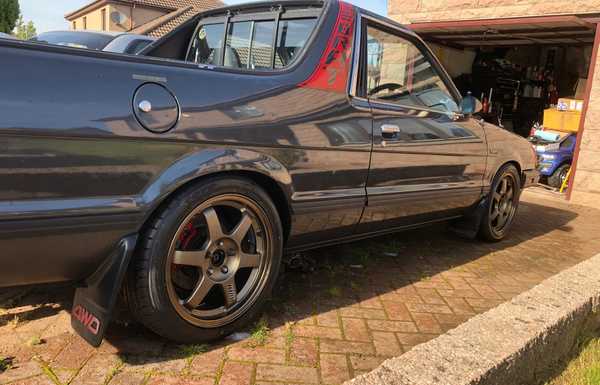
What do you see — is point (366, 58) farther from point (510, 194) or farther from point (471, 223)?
point (510, 194)

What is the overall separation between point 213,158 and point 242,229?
40 centimetres

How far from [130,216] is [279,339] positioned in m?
1.00

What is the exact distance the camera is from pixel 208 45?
3.75 meters

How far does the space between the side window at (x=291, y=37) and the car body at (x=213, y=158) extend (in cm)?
1

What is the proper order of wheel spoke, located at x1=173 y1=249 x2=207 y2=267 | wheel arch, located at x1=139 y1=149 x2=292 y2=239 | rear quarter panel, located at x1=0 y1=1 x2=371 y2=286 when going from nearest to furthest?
rear quarter panel, located at x1=0 y1=1 x2=371 y2=286, wheel arch, located at x1=139 y1=149 x2=292 y2=239, wheel spoke, located at x1=173 y1=249 x2=207 y2=267

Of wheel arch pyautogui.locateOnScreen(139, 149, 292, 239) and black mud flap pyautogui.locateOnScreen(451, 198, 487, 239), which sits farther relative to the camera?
black mud flap pyautogui.locateOnScreen(451, 198, 487, 239)

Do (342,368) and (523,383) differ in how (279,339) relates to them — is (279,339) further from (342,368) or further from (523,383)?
(523,383)

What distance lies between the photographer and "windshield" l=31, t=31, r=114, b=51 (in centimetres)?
728

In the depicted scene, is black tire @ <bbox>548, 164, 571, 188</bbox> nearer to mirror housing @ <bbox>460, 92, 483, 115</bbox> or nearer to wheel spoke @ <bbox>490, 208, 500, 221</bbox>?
wheel spoke @ <bbox>490, 208, 500, 221</bbox>

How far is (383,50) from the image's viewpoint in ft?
11.2

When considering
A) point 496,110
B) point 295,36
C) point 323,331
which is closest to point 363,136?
point 295,36

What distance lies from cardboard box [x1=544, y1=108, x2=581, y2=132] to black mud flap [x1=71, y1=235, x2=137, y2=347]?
975 centimetres

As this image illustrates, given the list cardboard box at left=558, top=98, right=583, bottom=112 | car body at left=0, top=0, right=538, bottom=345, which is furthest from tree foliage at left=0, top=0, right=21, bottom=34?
car body at left=0, top=0, right=538, bottom=345

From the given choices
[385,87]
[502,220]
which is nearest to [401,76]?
[385,87]
